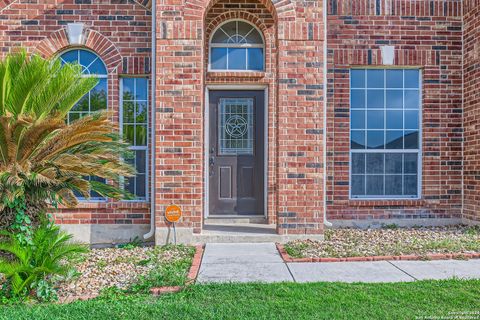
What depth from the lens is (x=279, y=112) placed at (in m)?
5.83

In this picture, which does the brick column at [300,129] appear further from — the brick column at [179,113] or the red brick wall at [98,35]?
the red brick wall at [98,35]

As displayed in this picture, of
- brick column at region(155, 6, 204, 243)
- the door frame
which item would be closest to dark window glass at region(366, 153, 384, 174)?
the door frame

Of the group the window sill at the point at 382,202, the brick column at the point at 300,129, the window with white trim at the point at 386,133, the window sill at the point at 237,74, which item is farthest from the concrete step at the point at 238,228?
the window sill at the point at 237,74

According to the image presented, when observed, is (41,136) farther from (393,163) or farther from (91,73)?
(393,163)

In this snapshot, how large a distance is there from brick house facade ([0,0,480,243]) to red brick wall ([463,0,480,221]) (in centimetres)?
3

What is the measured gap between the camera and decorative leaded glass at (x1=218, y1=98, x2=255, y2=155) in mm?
6957

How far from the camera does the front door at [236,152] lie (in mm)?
6938

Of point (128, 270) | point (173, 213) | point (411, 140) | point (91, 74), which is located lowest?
point (128, 270)

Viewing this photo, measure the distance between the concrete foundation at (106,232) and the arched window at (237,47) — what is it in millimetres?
3133

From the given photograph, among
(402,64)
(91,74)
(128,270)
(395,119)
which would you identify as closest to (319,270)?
(128,270)

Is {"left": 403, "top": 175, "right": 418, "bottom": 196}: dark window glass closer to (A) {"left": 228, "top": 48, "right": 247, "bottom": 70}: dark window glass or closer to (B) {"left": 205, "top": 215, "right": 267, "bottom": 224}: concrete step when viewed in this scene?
(B) {"left": 205, "top": 215, "right": 267, "bottom": 224}: concrete step

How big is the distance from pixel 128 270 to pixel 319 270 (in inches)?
91.7

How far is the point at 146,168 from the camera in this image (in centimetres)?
659

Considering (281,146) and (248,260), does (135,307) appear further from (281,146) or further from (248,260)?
(281,146)
